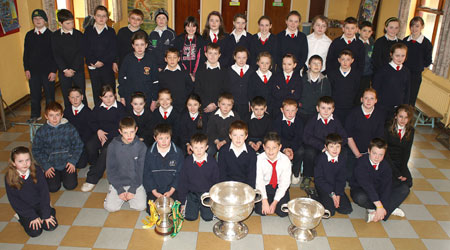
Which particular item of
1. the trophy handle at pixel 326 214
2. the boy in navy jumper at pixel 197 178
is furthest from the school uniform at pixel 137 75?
the trophy handle at pixel 326 214

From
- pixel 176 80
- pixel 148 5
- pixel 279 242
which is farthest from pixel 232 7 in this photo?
pixel 279 242

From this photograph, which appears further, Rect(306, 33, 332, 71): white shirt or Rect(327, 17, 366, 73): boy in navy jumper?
Rect(306, 33, 332, 71): white shirt

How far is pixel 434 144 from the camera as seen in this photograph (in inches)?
224

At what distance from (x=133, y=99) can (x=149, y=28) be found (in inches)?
271

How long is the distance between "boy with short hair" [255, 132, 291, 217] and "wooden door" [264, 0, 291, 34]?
7557mm

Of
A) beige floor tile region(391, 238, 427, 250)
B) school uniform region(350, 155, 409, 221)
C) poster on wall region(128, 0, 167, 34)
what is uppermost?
poster on wall region(128, 0, 167, 34)

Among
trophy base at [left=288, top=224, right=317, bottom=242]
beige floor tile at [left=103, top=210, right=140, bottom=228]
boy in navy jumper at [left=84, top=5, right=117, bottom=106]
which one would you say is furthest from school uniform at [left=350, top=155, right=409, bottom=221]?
boy in navy jumper at [left=84, top=5, right=117, bottom=106]

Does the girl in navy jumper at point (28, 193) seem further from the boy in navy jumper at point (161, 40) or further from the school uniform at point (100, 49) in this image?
the boy in navy jumper at point (161, 40)

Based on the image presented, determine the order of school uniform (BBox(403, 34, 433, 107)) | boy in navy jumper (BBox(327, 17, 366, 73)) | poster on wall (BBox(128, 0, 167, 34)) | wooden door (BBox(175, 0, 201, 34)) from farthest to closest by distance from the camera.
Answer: wooden door (BBox(175, 0, 201, 34)) < poster on wall (BBox(128, 0, 167, 34)) < school uniform (BBox(403, 34, 433, 107)) < boy in navy jumper (BBox(327, 17, 366, 73))

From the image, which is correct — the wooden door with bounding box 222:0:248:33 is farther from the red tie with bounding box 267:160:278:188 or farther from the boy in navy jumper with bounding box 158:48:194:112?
the red tie with bounding box 267:160:278:188

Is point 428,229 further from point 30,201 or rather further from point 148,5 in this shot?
point 148,5

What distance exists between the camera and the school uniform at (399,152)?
164 inches

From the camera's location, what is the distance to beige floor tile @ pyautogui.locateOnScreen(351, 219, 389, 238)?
3559 mm

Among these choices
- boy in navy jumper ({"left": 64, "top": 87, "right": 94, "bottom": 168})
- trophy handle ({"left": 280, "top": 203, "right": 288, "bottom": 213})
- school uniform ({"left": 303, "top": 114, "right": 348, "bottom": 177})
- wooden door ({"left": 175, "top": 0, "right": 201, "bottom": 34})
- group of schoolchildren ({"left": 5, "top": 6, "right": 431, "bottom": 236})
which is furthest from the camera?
wooden door ({"left": 175, "top": 0, "right": 201, "bottom": 34})
